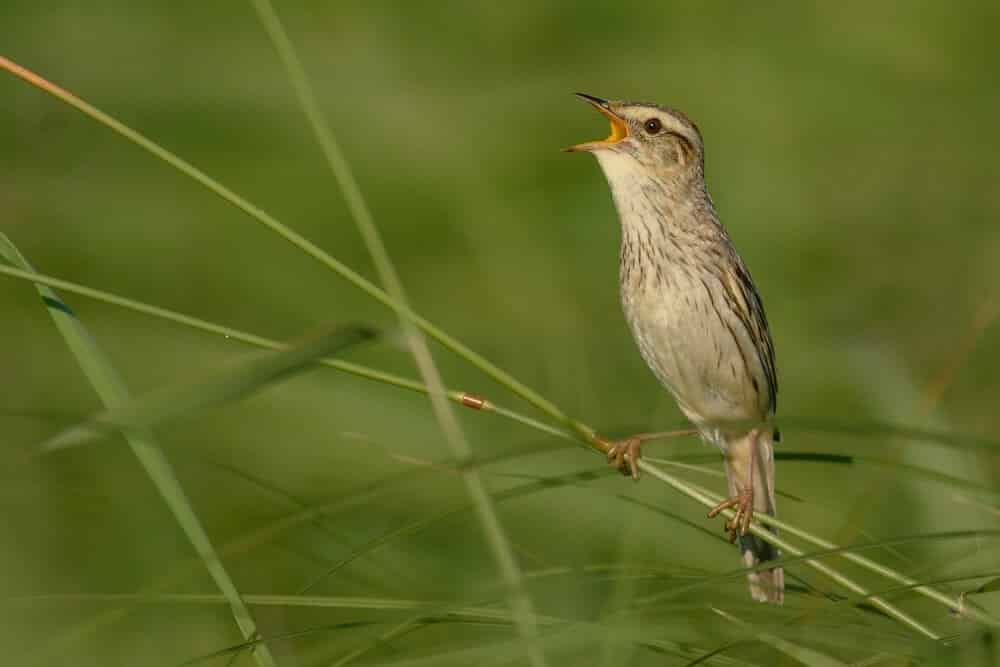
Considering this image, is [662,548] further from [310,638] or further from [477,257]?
[477,257]

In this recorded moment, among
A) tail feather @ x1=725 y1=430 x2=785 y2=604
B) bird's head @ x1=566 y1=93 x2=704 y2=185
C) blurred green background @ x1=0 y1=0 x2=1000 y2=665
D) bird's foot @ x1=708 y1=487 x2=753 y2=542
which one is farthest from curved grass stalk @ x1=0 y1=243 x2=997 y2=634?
bird's head @ x1=566 y1=93 x2=704 y2=185

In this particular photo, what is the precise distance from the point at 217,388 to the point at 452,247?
8.28m

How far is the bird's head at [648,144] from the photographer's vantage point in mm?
6070

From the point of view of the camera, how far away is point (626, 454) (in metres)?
5.10

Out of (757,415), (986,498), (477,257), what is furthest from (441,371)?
(986,498)

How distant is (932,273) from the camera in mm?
11180

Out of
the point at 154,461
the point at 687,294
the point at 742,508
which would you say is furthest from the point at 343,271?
the point at 687,294

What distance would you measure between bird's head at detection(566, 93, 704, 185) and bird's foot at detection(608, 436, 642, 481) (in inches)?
40.6

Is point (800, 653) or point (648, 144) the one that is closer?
point (800, 653)

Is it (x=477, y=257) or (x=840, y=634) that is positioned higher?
(x=477, y=257)

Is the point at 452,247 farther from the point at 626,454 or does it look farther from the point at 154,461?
the point at 154,461

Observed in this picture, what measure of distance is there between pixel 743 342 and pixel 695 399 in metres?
0.24

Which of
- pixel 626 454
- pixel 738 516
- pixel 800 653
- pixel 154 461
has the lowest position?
pixel 800 653

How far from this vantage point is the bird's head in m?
6.07
